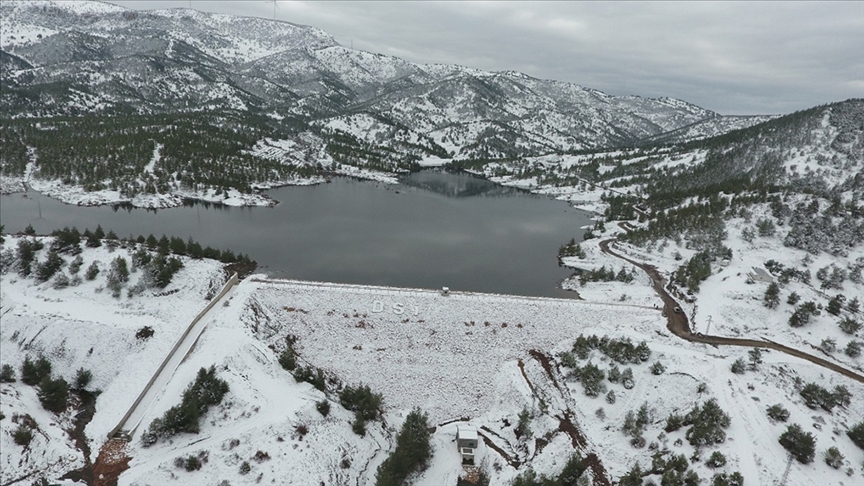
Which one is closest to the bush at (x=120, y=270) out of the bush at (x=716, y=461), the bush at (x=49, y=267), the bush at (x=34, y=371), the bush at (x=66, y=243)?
the bush at (x=49, y=267)

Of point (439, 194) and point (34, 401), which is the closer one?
point (34, 401)

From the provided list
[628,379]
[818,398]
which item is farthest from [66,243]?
[818,398]

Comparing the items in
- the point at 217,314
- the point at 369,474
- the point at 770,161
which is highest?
the point at 770,161

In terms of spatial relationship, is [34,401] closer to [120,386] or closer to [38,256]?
[120,386]

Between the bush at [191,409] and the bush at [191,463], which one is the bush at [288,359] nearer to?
the bush at [191,409]

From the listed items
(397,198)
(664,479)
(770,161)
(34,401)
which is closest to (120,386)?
(34,401)

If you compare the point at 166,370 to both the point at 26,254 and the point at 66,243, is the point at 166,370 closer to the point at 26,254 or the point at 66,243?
the point at 26,254
